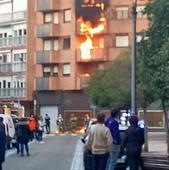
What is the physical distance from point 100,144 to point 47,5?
2625 inches

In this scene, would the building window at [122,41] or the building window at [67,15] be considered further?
the building window at [67,15]

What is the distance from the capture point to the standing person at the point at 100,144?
1612cm

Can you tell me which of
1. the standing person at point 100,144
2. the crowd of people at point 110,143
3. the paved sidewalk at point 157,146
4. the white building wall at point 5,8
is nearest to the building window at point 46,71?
the white building wall at point 5,8

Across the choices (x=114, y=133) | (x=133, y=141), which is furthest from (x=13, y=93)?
(x=133, y=141)

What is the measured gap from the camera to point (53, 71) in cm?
8162

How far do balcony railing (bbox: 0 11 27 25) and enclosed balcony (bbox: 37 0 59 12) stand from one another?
3496 millimetres

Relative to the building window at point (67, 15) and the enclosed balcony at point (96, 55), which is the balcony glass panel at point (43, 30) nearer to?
the building window at point (67, 15)

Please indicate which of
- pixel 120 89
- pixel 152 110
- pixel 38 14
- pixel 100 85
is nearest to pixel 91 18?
pixel 38 14

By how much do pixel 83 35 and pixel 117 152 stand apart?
60.5m

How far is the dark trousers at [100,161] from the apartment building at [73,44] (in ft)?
200

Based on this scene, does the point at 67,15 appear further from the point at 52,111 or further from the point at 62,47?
the point at 52,111

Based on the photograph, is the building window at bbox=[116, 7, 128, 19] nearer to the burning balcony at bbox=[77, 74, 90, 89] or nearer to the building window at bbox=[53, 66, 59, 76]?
the burning balcony at bbox=[77, 74, 90, 89]

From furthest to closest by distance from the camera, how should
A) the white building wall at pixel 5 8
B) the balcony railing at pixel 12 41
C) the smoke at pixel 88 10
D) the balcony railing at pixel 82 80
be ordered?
the white building wall at pixel 5 8
the balcony railing at pixel 12 41
the smoke at pixel 88 10
the balcony railing at pixel 82 80

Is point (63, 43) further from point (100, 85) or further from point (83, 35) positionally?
point (100, 85)
